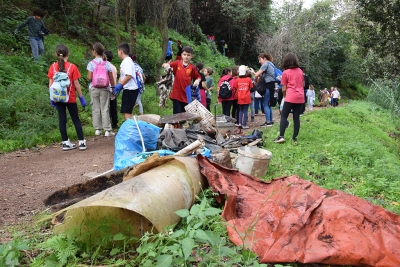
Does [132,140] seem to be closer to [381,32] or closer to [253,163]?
[253,163]

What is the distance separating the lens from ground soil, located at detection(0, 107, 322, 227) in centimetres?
385

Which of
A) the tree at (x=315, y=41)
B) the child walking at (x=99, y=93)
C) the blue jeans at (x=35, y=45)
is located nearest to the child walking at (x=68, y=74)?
the child walking at (x=99, y=93)

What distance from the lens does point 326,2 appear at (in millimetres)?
29844

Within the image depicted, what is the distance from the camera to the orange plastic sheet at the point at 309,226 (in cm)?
258

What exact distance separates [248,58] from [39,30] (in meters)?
18.8

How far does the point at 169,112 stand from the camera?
33.3 feet

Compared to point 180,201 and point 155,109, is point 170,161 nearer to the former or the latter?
point 180,201

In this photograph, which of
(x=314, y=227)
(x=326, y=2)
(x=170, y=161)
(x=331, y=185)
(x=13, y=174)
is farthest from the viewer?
(x=326, y=2)

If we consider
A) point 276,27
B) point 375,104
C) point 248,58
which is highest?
point 276,27

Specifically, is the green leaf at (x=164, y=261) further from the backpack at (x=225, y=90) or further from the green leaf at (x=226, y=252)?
the backpack at (x=225, y=90)

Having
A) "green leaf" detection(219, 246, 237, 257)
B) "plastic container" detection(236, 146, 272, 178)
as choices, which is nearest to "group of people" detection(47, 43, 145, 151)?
"plastic container" detection(236, 146, 272, 178)

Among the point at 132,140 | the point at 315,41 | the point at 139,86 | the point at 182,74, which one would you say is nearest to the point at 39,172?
the point at 132,140

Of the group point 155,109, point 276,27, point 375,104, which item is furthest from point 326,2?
point 155,109

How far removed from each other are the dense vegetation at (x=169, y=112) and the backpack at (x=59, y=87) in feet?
5.08
